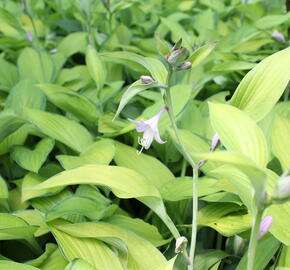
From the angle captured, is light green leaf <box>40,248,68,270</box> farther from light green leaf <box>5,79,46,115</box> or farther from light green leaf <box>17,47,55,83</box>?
light green leaf <box>17,47,55,83</box>

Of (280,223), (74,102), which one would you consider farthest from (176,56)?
(74,102)

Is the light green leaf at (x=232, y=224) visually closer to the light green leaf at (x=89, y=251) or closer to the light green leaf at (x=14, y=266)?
the light green leaf at (x=89, y=251)

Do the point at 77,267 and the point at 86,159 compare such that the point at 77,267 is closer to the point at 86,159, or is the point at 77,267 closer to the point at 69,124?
the point at 86,159

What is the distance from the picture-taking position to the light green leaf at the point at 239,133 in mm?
810

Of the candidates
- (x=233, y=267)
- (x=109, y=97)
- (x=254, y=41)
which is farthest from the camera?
(x=254, y=41)

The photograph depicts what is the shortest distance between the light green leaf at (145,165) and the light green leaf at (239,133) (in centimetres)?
30

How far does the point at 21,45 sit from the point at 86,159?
0.94m

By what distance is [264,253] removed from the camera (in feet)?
2.96

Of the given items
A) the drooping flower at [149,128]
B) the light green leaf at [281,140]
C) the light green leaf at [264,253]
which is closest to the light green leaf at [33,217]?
the drooping flower at [149,128]

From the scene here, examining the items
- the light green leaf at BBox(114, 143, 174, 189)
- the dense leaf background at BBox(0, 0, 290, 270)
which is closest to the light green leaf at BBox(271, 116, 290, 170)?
the dense leaf background at BBox(0, 0, 290, 270)

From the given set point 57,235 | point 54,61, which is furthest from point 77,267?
point 54,61

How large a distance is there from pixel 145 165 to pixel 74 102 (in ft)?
1.07

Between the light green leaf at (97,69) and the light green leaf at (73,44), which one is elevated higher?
the light green leaf at (97,69)

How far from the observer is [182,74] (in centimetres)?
178
